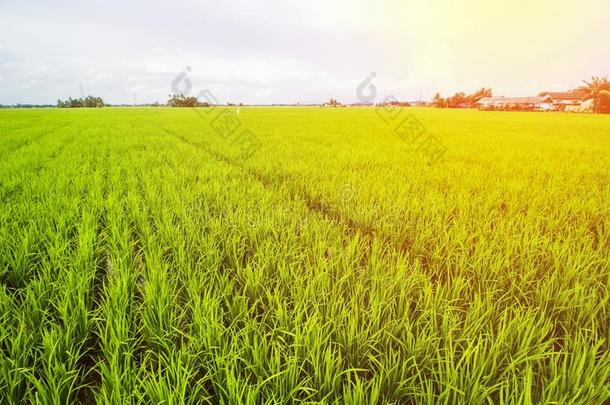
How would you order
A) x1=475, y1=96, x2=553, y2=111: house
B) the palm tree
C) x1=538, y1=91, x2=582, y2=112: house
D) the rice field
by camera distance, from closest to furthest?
the rice field, the palm tree, x1=475, y1=96, x2=553, y2=111: house, x1=538, y1=91, x2=582, y2=112: house

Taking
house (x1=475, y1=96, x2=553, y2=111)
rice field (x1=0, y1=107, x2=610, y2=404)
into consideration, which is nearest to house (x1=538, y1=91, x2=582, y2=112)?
house (x1=475, y1=96, x2=553, y2=111)

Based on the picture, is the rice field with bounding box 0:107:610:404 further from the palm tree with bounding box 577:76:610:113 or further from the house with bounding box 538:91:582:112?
the house with bounding box 538:91:582:112

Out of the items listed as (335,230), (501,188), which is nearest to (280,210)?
(335,230)

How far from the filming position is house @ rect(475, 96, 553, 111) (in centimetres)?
4932

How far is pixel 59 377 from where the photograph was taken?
1.29 meters

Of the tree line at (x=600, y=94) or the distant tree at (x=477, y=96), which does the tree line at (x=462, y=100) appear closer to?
the distant tree at (x=477, y=96)

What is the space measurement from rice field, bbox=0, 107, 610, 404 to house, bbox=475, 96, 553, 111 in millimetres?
54981

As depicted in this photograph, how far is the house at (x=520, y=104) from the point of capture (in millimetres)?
49319

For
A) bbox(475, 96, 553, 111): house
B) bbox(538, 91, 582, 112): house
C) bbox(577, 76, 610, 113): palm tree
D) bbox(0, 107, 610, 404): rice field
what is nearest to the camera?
bbox(0, 107, 610, 404): rice field

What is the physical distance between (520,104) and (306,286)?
6510cm

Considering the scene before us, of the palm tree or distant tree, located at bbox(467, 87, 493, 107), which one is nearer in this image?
the palm tree

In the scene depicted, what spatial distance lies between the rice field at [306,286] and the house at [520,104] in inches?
2165

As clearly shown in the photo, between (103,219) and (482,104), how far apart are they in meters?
75.9

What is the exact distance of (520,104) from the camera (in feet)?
172
